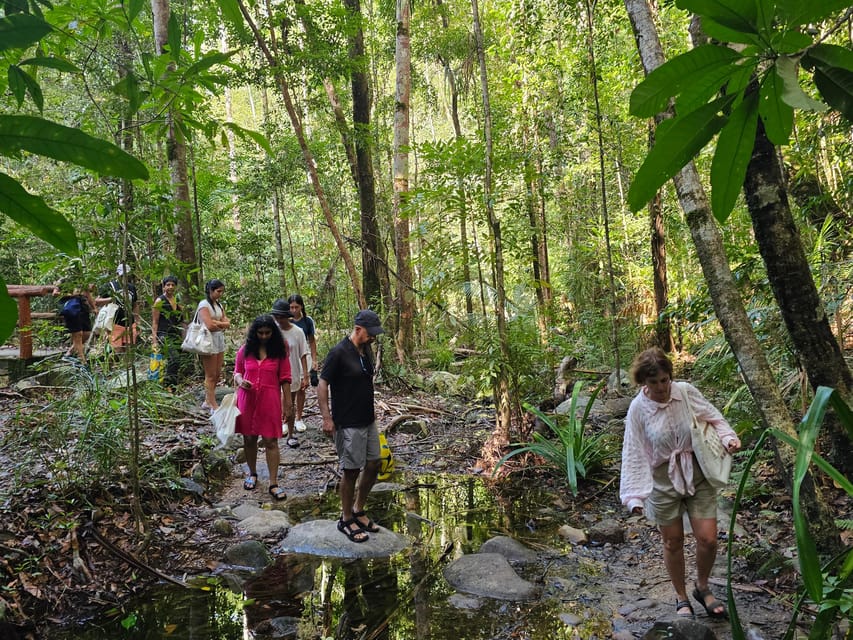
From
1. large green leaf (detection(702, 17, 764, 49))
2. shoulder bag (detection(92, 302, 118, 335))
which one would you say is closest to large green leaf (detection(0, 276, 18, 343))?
large green leaf (detection(702, 17, 764, 49))

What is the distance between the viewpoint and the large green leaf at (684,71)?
1.11 m

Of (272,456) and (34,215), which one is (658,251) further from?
Answer: (34,215)

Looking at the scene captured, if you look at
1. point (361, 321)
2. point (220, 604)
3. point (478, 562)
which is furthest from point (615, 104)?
point (220, 604)

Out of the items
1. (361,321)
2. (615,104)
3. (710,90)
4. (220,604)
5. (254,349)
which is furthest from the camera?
(615,104)

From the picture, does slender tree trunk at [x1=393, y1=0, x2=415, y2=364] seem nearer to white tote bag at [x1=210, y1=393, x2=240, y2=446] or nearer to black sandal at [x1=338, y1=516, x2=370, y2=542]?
white tote bag at [x1=210, y1=393, x2=240, y2=446]

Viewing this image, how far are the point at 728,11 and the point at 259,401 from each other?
5444mm

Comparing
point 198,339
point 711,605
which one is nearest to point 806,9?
point 711,605

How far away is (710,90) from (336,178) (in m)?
16.4

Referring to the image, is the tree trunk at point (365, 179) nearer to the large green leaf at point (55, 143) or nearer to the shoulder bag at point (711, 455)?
the shoulder bag at point (711, 455)

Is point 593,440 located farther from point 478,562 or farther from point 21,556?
point 21,556

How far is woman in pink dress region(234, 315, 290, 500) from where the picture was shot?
5.86 metres

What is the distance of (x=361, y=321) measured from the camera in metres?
5.01

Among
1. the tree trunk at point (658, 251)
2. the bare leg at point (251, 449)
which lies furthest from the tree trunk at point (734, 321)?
the tree trunk at point (658, 251)

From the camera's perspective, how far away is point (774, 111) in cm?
117
